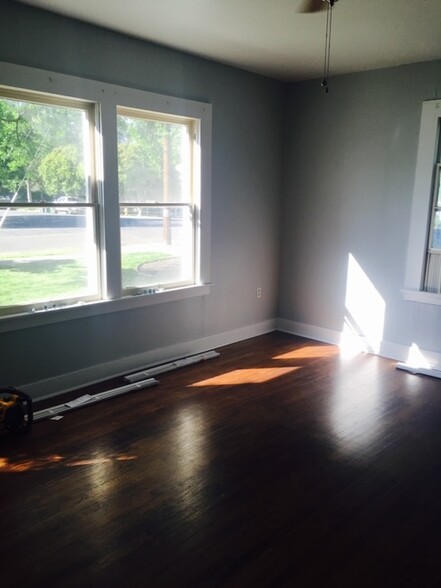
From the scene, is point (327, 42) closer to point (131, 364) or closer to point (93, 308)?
point (93, 308)

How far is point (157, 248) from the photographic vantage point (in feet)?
13.8

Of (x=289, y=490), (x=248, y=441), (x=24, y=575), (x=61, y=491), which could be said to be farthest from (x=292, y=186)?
(x=24, y=575)

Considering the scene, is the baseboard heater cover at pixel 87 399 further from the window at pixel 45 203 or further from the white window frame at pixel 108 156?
the window at pixel 45 203

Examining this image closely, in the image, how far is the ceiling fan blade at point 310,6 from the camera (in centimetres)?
286

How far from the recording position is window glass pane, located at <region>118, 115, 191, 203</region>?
385cm

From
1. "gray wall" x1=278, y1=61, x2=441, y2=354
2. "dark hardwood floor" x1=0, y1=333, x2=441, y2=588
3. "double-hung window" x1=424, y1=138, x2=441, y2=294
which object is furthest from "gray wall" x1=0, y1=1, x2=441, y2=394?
"dark hardwood floor" x1=0, y1=333, x2=441, y2=588

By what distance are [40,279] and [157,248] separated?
3.59 feet

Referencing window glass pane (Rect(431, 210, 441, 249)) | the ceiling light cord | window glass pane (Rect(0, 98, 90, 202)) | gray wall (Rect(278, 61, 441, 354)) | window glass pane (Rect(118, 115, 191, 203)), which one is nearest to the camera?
the ceiling light cord

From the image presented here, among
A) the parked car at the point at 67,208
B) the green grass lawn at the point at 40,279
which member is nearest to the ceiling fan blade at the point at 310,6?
the parked car at the point at 67,208

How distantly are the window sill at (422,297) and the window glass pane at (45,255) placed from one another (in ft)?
9.24

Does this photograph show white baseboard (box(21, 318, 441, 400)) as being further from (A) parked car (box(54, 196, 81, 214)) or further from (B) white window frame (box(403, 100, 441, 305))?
(A) parked car (box(54, 196, 81, 214))

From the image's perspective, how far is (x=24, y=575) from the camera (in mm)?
1927

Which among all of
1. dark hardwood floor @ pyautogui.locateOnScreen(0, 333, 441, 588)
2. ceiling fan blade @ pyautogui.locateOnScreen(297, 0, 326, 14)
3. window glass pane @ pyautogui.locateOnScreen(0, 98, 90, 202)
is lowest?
dark hardwood floor @ pyautogui.locateOnScreen(0, 333, 441, 588)

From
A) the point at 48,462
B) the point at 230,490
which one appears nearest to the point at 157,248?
the point at 48,462
